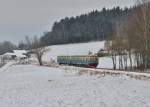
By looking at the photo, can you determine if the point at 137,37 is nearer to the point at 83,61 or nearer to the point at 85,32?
the point at 83,61

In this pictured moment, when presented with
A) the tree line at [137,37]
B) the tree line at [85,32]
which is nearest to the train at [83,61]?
the tree line at [137,37]

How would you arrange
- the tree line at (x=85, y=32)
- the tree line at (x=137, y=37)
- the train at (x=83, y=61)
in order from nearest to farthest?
the tree line at (x=137, y=37)
the train at (x=83, y=61)
the tree line at (x=85, y=32)

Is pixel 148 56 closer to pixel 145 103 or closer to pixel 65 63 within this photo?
pixel 145 103

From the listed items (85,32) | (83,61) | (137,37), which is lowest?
(83,61)

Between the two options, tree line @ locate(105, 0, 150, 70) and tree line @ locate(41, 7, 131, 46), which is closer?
tree line @ locate(105, 0, 150, 70)

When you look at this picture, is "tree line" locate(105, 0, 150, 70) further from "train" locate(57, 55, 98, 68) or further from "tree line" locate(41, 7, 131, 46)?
"tree line" locate(41, 7, 131, 46)

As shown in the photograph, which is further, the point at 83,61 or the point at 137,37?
the point at 83,61

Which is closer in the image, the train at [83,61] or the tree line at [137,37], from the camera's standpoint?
the tree line at [137,37]

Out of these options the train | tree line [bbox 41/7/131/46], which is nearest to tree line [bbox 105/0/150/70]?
the train

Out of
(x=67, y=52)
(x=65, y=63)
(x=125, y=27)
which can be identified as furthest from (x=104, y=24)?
(x=125, y=27)

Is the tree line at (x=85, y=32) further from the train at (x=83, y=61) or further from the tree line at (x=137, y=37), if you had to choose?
the tree line at (x=137, y=37)

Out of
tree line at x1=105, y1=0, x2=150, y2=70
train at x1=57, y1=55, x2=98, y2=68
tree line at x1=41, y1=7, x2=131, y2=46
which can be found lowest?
train at x1=57, y1=55, x2=98, y2=68

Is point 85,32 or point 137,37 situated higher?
point 85,32

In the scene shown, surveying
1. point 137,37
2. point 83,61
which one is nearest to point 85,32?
point 83,61
